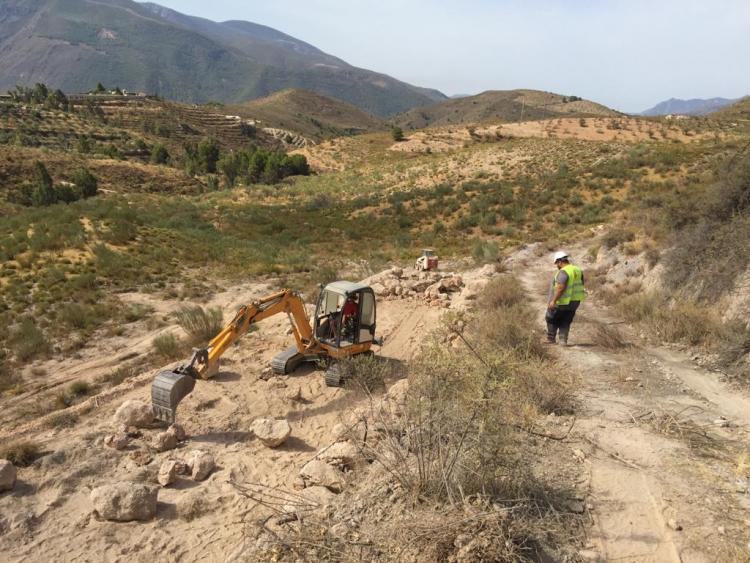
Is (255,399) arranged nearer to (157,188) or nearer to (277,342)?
(277,342)

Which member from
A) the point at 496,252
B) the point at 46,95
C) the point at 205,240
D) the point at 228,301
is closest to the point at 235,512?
the point at 228,301


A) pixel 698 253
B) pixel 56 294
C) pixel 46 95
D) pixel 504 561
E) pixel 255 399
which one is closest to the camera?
pixel 504 561

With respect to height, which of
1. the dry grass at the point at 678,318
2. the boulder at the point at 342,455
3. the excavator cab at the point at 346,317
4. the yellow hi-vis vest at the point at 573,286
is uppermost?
the yellow hi-vis vest at the point at 573,286

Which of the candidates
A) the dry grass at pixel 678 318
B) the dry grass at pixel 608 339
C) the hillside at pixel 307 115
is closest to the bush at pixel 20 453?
the dry grass at pixel 608 339

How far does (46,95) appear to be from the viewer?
272 feet

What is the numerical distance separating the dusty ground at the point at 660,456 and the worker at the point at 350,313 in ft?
13.4

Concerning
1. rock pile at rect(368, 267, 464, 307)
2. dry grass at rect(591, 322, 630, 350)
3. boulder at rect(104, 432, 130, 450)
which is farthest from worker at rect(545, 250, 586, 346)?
boulder at rect(104, 432, 130, 450)

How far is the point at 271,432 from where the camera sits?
24.0 feet

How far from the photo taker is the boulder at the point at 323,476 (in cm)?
571

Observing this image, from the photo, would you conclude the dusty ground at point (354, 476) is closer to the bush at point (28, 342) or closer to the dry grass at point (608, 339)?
the dry grass at point (608, 339)

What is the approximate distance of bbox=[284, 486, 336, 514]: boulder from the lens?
4895mm

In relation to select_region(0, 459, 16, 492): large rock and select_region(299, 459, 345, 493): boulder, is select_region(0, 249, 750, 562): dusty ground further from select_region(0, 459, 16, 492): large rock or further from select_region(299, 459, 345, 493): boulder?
select_region(299, 459, 345, 493): boulder

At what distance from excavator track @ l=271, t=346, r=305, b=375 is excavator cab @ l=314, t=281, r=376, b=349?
2.36ft

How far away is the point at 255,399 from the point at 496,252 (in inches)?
520
